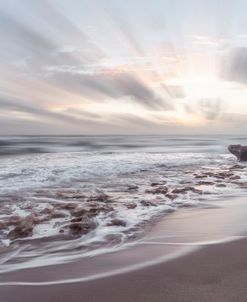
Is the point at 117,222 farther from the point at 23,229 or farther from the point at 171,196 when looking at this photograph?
the point at 171,196

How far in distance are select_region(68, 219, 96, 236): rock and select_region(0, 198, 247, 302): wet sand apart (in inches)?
51.6

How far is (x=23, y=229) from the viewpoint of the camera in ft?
15.4

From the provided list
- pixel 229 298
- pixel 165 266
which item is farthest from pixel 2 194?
pixel 229 298

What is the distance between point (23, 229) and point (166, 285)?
8.08ft

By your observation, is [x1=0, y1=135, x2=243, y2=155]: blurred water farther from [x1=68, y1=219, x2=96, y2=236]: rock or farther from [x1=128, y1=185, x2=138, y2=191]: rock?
[x1=68, y1=219, x2=96, y2=236]: rock

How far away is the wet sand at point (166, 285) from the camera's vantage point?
8.59 feet

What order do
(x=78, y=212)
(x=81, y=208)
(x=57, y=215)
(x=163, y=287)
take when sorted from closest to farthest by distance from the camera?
1. (x=163, y=287)
2. (x=57, y=215)
3. (x=78, y=212)
4. (x=81, y=208)

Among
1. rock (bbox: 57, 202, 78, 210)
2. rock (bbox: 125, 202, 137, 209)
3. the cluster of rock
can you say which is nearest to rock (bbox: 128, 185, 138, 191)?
the cluster of rock

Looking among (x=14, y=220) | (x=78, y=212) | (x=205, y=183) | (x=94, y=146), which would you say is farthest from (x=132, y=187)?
(x=94, y=146)

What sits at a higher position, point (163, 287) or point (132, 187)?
point (163, 287)

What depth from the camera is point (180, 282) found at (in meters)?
2.87

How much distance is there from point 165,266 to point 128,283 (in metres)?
0.48

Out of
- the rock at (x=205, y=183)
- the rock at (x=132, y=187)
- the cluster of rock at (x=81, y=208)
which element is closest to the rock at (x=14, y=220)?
the cluster of rock at (x=81, y=208)

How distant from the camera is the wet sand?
2617mm
